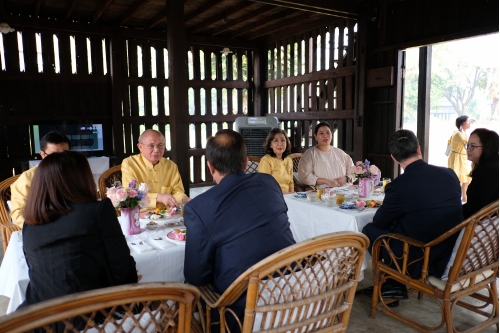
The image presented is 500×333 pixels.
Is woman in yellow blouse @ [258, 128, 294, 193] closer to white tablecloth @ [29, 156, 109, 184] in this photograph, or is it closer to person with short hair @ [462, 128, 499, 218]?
person with short hair @ [462, 128, 499, 218]

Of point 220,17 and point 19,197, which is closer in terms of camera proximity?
point 19,197

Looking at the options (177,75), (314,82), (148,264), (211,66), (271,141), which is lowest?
(148,264)

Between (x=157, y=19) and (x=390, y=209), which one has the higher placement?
(x=157, y=19)

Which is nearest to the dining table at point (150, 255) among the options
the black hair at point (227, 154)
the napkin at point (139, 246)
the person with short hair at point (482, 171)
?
the napkin at point (139, 246)

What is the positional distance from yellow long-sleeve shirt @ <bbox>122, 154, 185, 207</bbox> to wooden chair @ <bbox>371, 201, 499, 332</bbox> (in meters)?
1.74

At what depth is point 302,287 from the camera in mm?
1415

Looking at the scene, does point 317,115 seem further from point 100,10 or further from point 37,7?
point 37,7

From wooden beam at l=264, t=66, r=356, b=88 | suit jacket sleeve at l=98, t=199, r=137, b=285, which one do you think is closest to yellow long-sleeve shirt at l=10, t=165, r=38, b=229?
suit jacket sleeve at l=98, t=199, r=137, b=285

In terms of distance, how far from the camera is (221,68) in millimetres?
8109

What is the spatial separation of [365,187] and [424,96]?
271 cm

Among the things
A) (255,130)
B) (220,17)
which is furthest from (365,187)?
(220,17)

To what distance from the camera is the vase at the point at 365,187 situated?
329 centimetres

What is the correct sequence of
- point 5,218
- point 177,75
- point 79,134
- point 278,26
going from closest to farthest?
point 5,218 → point 177,75 → point 79,134 → point 278,26

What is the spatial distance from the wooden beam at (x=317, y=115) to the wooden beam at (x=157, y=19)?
115 inches
